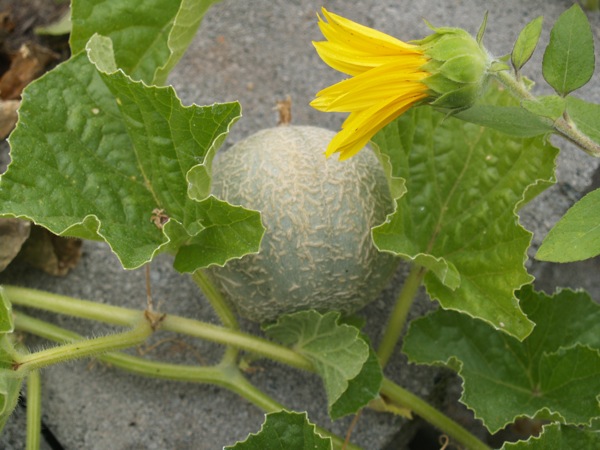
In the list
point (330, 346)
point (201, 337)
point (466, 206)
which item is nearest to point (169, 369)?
point (201, 337)

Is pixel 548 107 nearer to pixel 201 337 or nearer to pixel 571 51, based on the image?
pixel 571 51

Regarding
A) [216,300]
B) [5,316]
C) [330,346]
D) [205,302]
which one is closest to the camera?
[5,316]

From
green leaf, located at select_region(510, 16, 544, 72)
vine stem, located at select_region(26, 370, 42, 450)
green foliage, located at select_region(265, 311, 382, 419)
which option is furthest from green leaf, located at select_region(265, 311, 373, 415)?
green leaf, located at select_region(510, 16, 544, 72)

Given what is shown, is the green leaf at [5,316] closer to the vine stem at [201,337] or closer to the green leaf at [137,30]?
the vine stem at [201,337]

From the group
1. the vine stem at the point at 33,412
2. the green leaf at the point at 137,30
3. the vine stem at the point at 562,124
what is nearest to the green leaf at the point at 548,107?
the vine stem at the point at 562,124

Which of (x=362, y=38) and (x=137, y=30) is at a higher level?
(x=362, y=38)

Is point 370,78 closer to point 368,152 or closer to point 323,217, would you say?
point 323,217

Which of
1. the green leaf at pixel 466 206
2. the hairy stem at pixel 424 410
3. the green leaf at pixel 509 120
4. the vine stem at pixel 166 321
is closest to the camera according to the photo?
the green leaf at pixel 509 120
